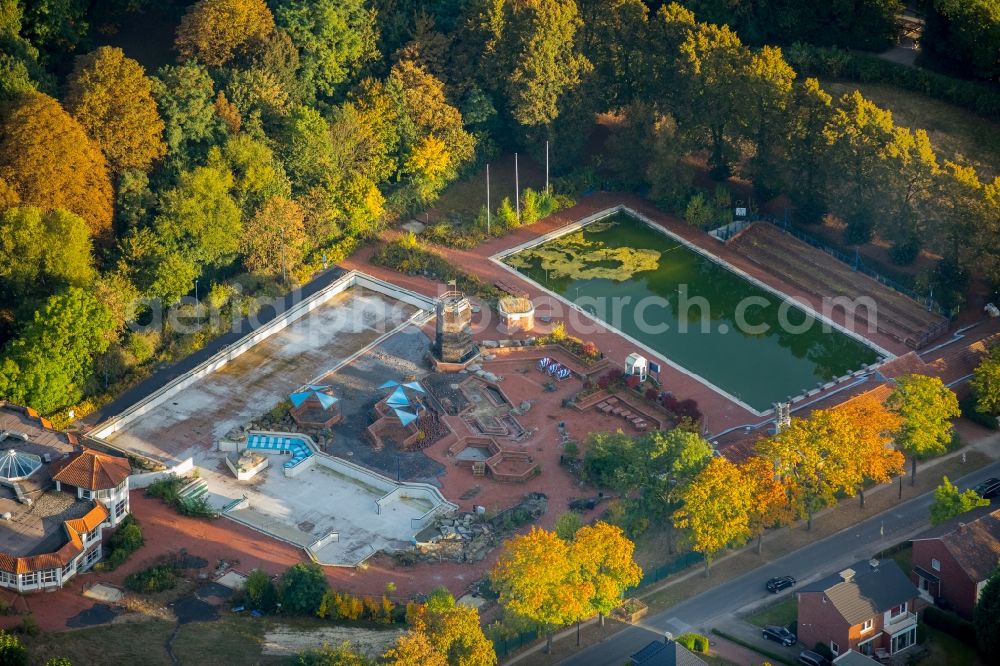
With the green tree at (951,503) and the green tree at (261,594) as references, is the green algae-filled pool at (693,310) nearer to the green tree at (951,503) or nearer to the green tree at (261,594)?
the green tree at (951,503)

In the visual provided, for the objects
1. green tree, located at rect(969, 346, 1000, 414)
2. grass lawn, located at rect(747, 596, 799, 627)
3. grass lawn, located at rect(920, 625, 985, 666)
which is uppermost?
green tree, located at rect(969, 346, 1000, 414)

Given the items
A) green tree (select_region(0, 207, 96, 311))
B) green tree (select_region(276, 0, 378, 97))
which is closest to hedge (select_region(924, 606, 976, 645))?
green tree (select_region(0, 207, 96, 311))

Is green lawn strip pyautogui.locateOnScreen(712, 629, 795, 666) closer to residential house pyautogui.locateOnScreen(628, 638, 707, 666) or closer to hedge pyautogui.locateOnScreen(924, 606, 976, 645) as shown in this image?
residential house pyautogui.locateOnScreen(628, 638, 707, 666)

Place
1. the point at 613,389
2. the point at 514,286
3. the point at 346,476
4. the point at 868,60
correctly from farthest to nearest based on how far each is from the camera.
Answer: the point at 868,60, the point at 514,286, the point at 613,389, the point at 346,476

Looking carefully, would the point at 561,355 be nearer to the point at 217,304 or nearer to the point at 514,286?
the point at 514,286

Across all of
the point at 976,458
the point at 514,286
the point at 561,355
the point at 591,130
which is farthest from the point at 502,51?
the point at 976,458

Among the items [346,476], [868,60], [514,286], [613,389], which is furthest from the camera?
[868,60]

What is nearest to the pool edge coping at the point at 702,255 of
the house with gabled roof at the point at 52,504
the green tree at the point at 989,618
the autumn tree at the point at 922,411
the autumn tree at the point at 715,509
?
the autumn tree at the point at 922,411
